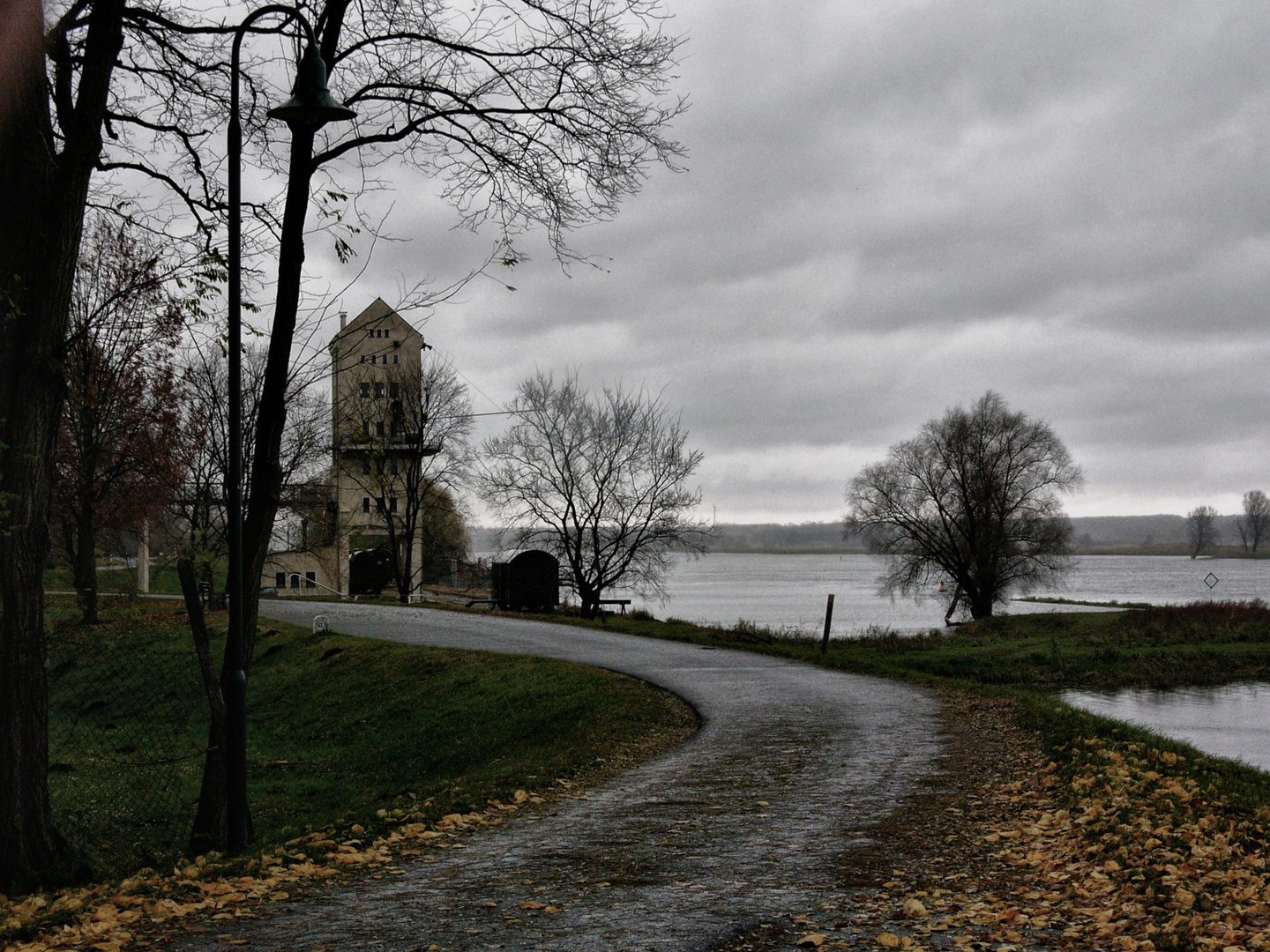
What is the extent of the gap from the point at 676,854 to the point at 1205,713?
1807cm

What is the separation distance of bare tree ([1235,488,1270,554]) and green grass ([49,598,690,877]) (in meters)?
183

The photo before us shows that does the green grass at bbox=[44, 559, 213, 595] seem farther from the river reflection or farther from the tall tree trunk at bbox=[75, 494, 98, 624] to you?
the river reflection

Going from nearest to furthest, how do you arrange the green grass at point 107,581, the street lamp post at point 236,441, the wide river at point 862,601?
the street lamp post at point 236,441 < the green grass at point 107,581 < the wide river at point 862,601

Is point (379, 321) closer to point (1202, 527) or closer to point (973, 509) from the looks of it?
point (973, 509)

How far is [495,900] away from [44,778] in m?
4.49

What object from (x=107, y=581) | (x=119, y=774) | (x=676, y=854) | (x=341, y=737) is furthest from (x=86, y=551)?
(x=676, y=854)

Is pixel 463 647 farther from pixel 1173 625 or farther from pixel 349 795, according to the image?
pixel 1173 625

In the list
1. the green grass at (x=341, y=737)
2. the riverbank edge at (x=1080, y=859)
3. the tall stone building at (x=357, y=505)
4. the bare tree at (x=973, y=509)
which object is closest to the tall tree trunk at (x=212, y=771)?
the green grass at (x=341, y=737)

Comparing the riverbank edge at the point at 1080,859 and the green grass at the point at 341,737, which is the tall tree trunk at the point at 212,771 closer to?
the green grass at the point at 341,737

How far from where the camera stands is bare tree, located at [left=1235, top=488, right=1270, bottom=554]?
574 ft

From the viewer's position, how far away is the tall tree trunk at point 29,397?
318 inches

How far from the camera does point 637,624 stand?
3098cm

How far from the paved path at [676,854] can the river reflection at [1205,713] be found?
619 centimetres

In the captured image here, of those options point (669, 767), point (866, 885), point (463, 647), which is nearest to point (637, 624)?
point (463, 647)
